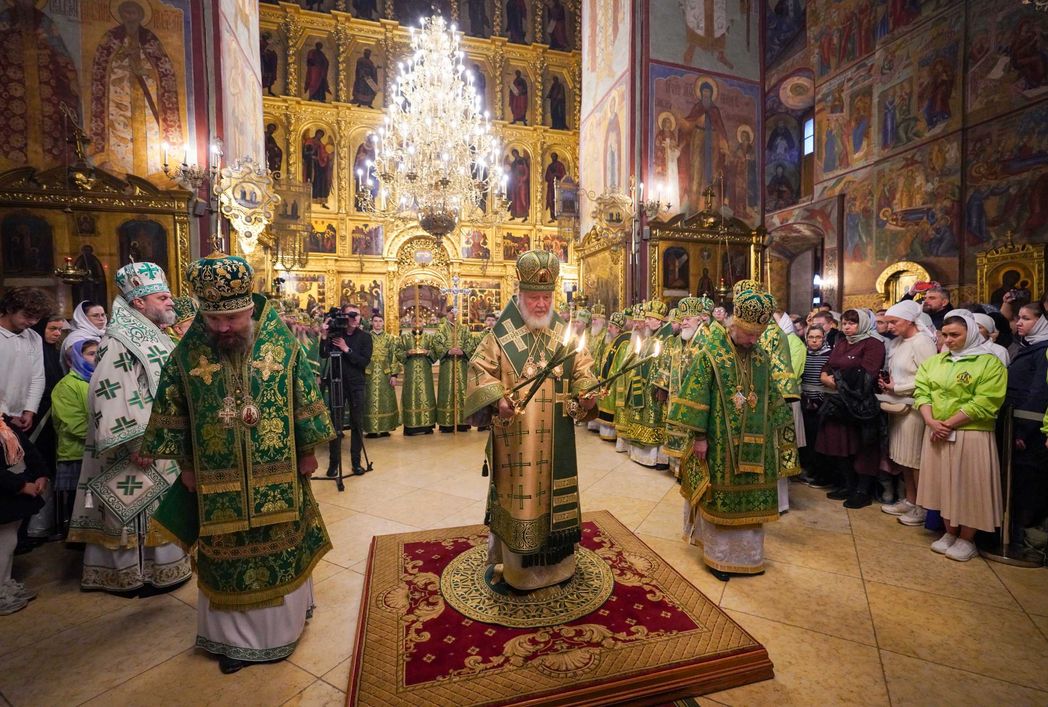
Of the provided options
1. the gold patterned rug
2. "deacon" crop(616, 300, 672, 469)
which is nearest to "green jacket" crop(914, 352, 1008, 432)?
the gold patterned rug

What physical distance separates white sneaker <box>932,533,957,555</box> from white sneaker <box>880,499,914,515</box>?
73 cm

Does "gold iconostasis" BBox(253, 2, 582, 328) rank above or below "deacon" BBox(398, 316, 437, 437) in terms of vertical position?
above

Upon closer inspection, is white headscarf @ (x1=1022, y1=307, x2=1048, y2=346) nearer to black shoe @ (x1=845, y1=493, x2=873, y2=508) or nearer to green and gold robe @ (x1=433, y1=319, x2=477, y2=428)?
black shoe @ (x1=845, y1=493, x2=873, y2=508)

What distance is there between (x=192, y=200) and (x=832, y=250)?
59.4 ft

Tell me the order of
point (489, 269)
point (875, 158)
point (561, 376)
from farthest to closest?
point (489, 269) → point (875, 158) → point (561, 376)

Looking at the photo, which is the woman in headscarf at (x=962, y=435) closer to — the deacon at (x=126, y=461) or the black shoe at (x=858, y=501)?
the black shoe at (x=858, y=501)

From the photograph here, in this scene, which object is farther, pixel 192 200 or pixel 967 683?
pixel 192 200

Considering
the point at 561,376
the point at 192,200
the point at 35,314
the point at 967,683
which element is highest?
the point at 192,200

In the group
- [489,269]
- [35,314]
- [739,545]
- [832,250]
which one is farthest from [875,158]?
[35,314]

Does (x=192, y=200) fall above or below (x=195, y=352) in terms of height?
above

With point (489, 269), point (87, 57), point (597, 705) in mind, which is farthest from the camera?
point (489, 269)

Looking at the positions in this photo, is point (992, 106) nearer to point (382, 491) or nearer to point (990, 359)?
point (990, 359)

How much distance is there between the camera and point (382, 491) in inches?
217

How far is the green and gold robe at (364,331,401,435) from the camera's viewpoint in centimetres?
795
